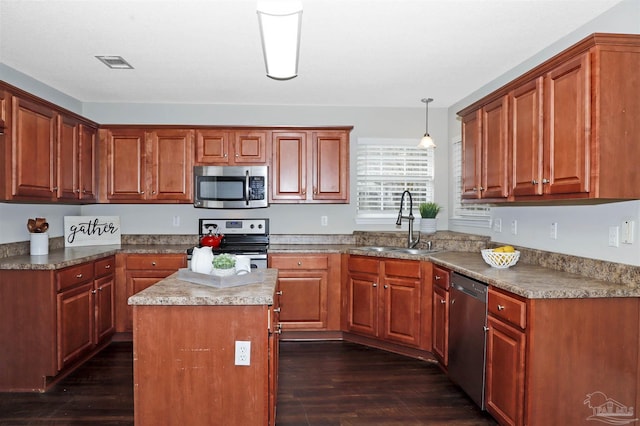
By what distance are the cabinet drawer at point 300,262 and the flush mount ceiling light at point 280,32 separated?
7.79 feet

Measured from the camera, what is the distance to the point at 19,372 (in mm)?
3033

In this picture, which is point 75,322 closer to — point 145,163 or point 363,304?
point 145,163

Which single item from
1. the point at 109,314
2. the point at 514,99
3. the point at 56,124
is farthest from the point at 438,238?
the point at 56,124

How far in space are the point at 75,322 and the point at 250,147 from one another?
7.28 feet

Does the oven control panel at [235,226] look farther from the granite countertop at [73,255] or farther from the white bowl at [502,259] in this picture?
the white bowl at [502,259]

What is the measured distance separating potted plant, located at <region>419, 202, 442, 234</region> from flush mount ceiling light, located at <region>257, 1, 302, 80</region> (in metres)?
2.79

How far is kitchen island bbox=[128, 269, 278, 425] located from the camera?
6.66 ft

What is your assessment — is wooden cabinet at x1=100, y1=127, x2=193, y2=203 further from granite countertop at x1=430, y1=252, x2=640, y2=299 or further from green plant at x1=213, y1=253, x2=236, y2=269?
granite countertop at x1=430, y1=252, x2=640, y2=299

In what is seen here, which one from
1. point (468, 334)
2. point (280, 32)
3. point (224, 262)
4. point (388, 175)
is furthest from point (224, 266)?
point (388, 175)

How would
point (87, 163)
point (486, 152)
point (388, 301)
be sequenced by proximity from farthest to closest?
point (87, 163), point (388, 301), point (486, 152)

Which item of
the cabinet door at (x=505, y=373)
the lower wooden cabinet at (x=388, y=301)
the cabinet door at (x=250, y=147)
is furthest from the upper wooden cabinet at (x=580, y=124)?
the cabinet door at (x=250, y=147)

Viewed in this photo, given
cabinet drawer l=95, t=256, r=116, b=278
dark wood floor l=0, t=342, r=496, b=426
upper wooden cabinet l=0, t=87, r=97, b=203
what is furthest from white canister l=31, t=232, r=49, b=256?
dark wood floor l=0, t=342, r=496, b=426

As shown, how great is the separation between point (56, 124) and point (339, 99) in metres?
2.65

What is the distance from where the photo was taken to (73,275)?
3.32 meters
